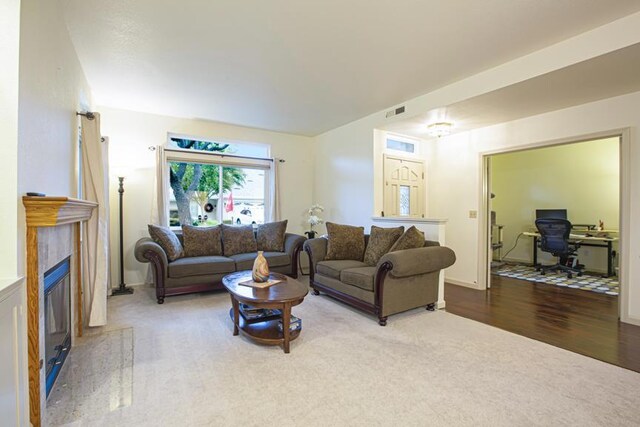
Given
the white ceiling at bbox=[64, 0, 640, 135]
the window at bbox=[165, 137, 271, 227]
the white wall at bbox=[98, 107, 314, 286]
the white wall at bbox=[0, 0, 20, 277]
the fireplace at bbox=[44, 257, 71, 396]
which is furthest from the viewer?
the window at bbox=[165, 137, 271, 227]

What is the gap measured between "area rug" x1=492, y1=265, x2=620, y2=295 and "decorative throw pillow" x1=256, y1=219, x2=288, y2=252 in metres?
4.12

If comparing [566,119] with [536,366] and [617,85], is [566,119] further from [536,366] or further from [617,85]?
[536,366]

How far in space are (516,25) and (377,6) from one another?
1144 millimetres

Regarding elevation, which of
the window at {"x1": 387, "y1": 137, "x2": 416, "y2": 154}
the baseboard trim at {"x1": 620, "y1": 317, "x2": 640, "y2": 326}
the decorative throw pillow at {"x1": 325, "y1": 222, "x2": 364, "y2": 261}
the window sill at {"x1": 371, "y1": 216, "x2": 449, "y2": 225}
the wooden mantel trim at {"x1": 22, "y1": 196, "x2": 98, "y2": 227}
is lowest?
the baseboard trim at {"x1": 620, "y1": 317, "x2": 640, "y2": 326}

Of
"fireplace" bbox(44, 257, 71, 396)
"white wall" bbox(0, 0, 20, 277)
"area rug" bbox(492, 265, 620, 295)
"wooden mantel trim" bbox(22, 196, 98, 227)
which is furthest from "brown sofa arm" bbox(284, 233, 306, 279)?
"area rug" bbox(492, 265, 620, 295)

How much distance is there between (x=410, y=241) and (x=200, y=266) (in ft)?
8.64

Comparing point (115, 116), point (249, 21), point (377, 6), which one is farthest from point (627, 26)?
point (115, 116)

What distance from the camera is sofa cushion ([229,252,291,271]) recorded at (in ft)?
13.5

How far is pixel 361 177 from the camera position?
482 centimetres

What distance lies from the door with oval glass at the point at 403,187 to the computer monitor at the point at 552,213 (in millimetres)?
2877

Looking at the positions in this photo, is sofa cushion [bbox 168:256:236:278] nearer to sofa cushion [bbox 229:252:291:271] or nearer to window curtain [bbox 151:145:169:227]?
sofa cushion [bbox 229:252:291:271]

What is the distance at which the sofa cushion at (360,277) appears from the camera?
10.1 ft

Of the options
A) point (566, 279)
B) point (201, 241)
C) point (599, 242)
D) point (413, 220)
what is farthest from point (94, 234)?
point (599, 242)

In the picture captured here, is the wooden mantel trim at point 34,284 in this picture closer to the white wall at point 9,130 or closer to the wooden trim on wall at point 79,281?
the white wall at point 9,130
